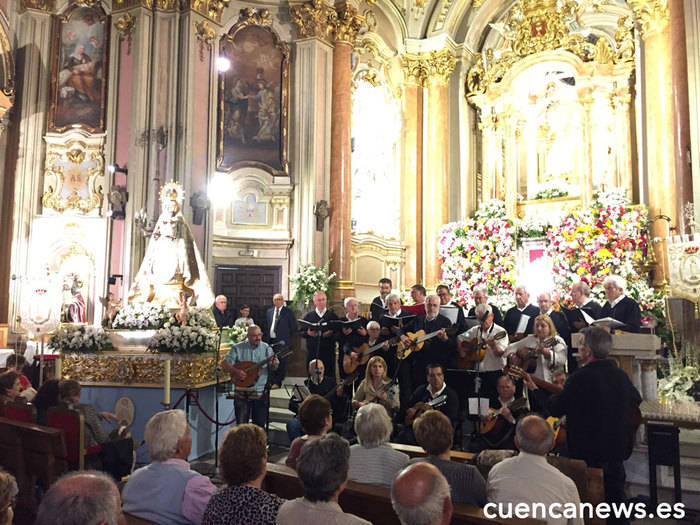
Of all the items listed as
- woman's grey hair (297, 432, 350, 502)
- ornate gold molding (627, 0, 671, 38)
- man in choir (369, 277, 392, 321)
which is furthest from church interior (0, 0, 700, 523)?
woman's grey hair (297, 432, 350, 502)

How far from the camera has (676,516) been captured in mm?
4602

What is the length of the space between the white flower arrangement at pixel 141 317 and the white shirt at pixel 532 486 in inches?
291

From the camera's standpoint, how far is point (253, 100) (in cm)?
1276

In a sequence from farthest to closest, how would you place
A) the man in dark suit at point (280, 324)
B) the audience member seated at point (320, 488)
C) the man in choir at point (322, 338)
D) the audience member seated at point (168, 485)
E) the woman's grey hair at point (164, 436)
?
the man in dark suit at point (280, 324) → the man in choir at point (322, 338) → the woman's grey hair at point (164, 436) → the audience member seated at point (168, 485) → the audience member seated at point (320, 488)

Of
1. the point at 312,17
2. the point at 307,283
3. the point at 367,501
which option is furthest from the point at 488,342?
the point at 312,17

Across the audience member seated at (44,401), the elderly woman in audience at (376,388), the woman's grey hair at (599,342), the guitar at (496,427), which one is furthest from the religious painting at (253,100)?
the woman's grey hair at (599,342)

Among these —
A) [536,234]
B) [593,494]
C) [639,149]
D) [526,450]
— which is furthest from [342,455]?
[639,149]

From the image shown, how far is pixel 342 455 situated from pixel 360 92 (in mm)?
13420

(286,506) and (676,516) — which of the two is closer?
(286,506)

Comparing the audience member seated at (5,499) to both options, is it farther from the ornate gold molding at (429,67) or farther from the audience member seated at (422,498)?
the ornate gold molding at (429,67)

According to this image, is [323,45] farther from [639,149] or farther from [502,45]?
[639,149]

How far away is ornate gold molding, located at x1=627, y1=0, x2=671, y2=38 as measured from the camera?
443 inches

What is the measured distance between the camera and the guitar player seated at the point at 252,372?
6.80 meters

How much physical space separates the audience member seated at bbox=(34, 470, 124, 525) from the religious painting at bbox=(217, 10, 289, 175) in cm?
1115
